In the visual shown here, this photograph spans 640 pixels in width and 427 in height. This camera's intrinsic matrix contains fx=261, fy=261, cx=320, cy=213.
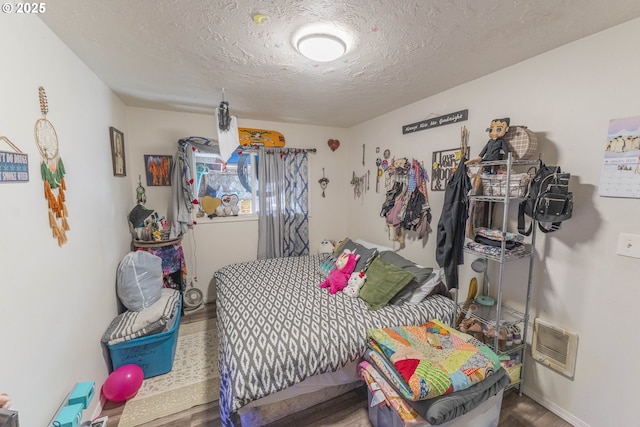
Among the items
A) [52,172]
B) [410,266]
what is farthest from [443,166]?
[52,172]

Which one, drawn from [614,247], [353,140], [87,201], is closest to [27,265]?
[87,201]

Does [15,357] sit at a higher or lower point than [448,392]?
higher

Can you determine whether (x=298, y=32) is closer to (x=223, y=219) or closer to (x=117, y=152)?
(x=117, y=152)

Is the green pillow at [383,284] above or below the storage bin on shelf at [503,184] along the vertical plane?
below

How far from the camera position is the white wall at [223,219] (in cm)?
285

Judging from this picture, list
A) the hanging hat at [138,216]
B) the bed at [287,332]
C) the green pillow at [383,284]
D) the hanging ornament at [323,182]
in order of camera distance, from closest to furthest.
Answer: the bed at [287,332]
the green pillow at [383,284]
the hanging hat at [138,216]
the hanging ornament at [323,182]

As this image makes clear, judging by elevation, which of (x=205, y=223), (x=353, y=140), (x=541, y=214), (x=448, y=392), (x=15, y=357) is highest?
(x=353, y=140)

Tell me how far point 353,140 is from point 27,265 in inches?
132

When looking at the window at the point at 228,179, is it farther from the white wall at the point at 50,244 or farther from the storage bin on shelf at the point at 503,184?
the storage bin on shelf at the point at 503,184

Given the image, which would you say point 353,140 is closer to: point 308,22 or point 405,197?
point 405,197

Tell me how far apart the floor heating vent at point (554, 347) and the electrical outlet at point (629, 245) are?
57cm

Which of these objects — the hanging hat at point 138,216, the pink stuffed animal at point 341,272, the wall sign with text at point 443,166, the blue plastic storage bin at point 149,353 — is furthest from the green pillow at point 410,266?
the hanging hat at point 138,216

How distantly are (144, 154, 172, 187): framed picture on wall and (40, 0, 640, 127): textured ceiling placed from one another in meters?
0.70

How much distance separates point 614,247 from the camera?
1436 millimetres
